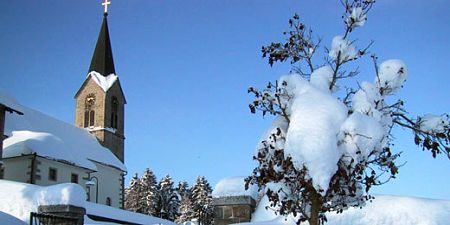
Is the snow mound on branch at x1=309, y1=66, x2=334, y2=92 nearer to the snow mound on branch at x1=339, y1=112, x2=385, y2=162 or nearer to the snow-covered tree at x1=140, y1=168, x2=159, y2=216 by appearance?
the snow mound on branch at x1=339, y1=112, x2=385, y2=162

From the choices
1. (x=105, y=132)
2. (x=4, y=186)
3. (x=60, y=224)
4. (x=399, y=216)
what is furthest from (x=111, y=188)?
(x=399, y=216)

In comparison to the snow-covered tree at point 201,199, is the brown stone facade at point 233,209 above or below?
below

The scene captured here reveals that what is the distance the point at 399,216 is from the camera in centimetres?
752

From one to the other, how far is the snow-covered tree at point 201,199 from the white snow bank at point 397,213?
53.9 metres

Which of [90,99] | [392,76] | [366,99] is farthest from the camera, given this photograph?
[90,99]

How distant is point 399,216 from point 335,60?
2733 mm

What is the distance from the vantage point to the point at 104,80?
4853 centimetres

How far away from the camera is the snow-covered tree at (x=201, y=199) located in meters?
62.2

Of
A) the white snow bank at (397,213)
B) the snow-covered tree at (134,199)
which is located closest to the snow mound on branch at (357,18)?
the white snow bank at (397,213)

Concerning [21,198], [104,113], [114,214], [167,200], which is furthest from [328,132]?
[167,200]

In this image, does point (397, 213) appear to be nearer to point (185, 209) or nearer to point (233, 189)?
point (233, 189)

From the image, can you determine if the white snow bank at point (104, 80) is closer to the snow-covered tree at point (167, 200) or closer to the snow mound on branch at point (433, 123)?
the snow-covered tree at point (167, 200)

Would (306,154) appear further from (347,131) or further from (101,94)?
(101,94)

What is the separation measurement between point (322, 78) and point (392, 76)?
2.76 feet
